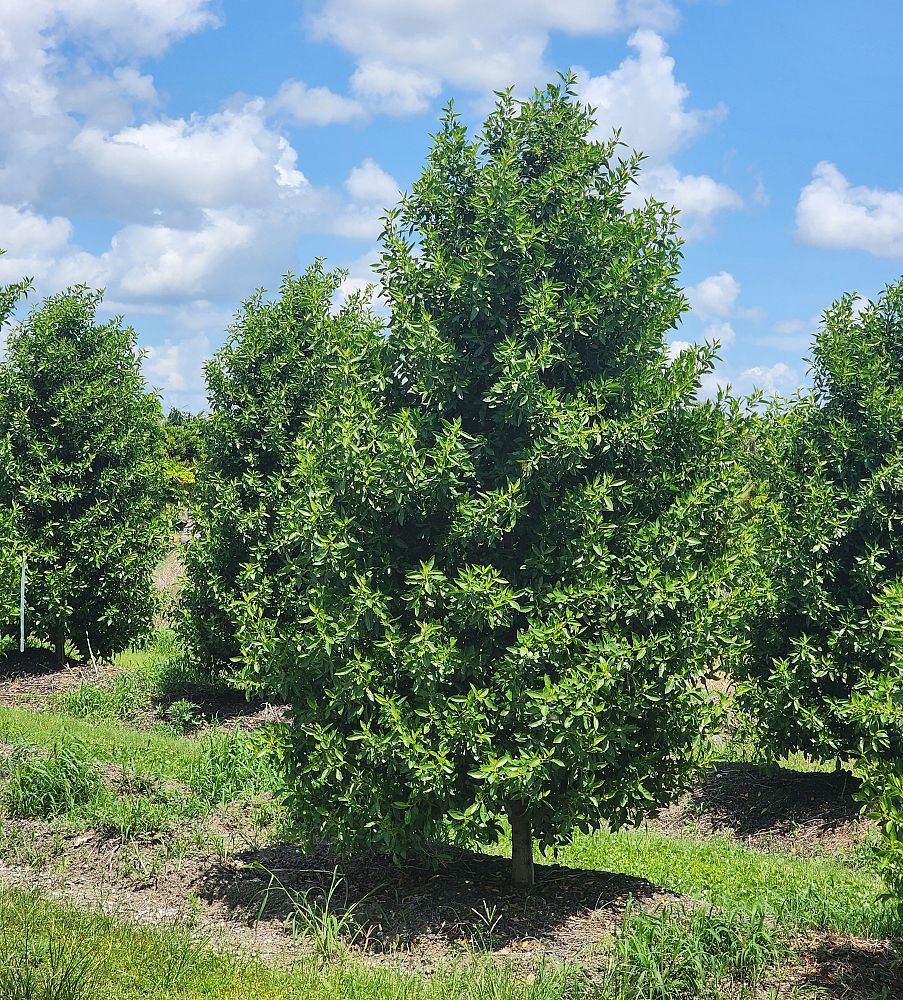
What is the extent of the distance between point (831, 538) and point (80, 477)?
11.3 m

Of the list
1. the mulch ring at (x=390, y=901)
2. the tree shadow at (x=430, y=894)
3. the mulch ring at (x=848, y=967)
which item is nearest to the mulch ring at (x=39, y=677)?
the mulch ring at (x=390, y=901)

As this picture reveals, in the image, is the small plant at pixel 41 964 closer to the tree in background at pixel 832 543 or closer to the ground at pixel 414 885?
the ground at pixel 414 885

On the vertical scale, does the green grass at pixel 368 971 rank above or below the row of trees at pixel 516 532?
below

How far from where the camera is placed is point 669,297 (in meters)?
6.93

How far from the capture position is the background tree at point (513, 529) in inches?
239

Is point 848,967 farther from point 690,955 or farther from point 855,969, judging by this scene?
point 690,955

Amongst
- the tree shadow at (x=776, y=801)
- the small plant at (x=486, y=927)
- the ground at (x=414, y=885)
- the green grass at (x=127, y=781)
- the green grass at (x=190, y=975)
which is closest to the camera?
the green grass at (x=190, y=975)

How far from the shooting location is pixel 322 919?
6.23 metres

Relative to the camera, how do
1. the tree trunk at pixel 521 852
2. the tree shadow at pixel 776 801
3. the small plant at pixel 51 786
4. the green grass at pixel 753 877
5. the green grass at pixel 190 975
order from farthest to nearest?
the tree shadow at pixel 776 801 < the small plant at pixel 51 786 < the tree trunk at pixel 521 852 < the green grass at pixel 753 877 < the green grass at pixel 190 975

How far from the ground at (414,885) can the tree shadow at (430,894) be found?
0.02 meters

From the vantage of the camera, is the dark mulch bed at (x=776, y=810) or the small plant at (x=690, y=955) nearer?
the small plant at (x=690, y=955)

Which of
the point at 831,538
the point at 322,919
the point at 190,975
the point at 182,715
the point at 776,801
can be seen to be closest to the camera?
the point at 190,975

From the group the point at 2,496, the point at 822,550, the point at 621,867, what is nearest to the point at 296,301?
the point at 2,496

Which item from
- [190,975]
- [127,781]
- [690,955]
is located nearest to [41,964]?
[190,975]
